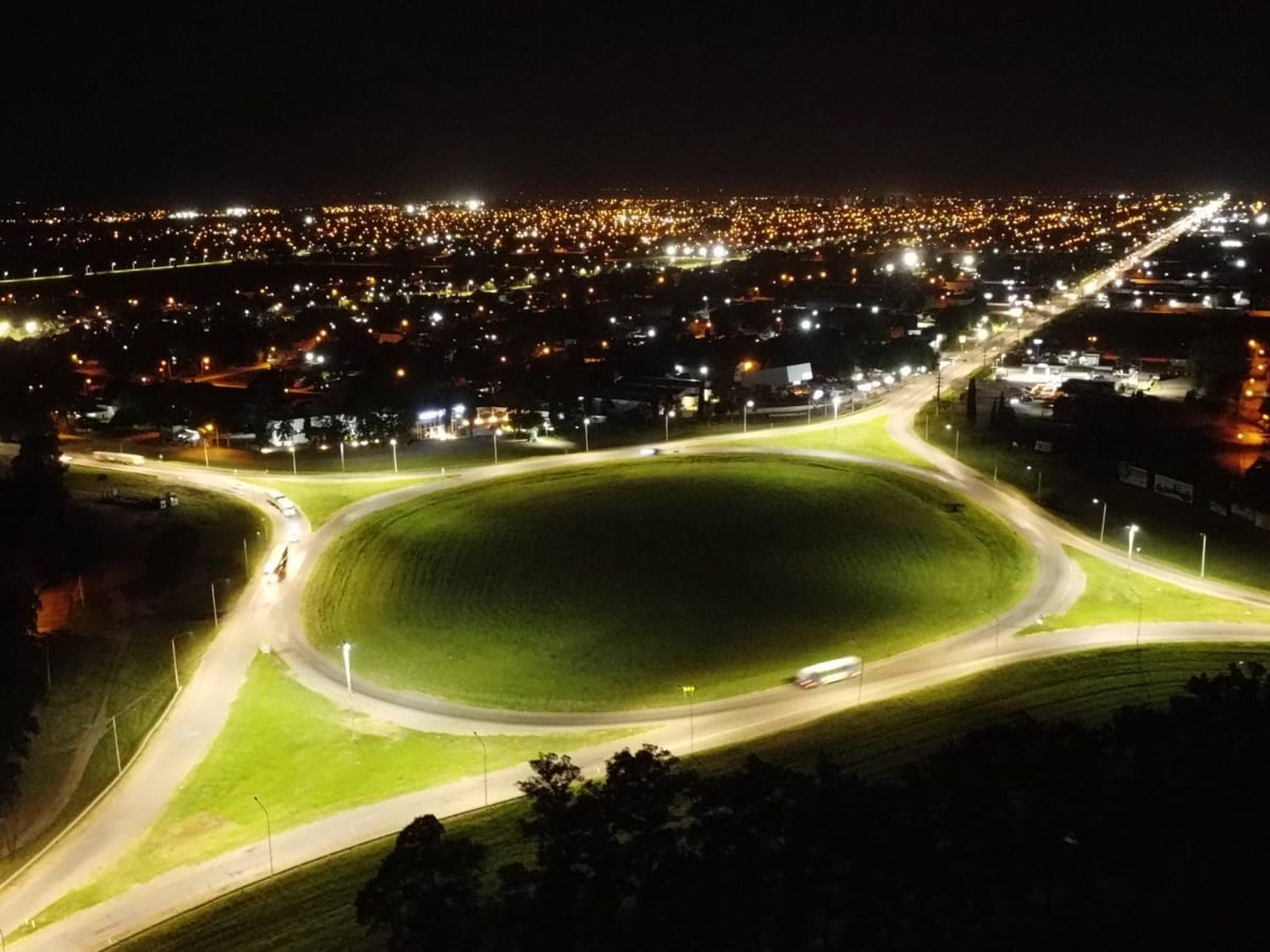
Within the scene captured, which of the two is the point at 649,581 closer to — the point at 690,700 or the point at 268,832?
the point at 690,700

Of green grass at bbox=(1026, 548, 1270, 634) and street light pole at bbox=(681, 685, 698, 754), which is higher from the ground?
green grass at bbox=(1026, 548, 1270, 634)

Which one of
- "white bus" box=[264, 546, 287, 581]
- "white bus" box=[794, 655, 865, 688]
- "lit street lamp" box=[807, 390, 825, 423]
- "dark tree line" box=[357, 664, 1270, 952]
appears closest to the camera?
"dark tree line" box=[357, 664, 1270, 952]

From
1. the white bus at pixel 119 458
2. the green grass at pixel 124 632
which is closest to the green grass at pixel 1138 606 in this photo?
the green grass at pixel 124 632

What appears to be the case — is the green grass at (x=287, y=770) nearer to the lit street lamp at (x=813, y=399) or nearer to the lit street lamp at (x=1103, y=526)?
the lit street lamp at (x=1103, y=526)

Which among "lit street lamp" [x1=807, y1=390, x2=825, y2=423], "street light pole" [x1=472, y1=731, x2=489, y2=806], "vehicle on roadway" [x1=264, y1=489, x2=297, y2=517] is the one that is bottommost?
"street light pole" [x1=472, y1=731, x2=489, y2=806]

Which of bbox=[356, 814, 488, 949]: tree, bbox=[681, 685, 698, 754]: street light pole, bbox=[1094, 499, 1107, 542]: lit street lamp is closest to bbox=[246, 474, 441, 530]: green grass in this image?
bbox=[681, 685, 698, 754]: street light pole

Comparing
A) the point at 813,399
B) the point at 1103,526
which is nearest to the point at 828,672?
the point at 1103,526

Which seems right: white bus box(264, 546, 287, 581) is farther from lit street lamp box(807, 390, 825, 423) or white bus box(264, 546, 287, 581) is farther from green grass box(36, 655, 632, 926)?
lit street lamp box(807, 390, 825, 423)

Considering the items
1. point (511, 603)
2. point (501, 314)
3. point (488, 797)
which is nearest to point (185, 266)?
point (501, 314)
